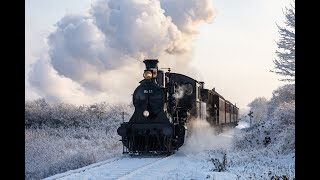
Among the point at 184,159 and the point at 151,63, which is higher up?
the point at 151,63

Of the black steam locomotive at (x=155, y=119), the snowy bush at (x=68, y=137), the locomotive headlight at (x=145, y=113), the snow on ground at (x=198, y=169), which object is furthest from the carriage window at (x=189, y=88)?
the snowy bush at (x=68, y=137)

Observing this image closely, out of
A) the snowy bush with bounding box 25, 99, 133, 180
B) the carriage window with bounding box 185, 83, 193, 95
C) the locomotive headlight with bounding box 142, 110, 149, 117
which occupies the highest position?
the carriage window with bounding box 185, 83, 193, 95

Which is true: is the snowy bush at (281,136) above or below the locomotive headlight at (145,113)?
below

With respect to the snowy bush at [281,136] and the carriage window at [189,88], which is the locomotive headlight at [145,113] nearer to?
the carriage window at [189,88]

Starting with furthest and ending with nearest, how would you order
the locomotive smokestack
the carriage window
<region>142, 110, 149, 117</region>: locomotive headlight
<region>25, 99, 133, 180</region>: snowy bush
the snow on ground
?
the carriage window → the locomotive smokestack → <region>142, 110, 149, 117</region>: locomotive headlight → <region>25, 99, 133, 180</region>: snowy bush → the snow on ground

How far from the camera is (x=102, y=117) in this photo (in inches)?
1510

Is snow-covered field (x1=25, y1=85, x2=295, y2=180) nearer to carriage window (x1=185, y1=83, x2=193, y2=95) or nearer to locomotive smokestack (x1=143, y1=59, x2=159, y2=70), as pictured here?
carriage window (x1=185, y1=83, x2=193, y2=95)

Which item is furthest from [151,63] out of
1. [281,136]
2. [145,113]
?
[281,136]

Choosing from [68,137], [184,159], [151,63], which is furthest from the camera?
[68,137]

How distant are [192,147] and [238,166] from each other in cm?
621

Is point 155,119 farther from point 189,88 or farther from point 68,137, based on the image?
point 68,137

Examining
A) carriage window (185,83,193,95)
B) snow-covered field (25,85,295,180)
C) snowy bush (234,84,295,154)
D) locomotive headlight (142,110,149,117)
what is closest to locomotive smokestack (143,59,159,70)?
locomotive headlight (142,110,149,117)

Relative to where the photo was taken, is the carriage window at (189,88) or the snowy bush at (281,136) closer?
the snowy bush at (281,136)
